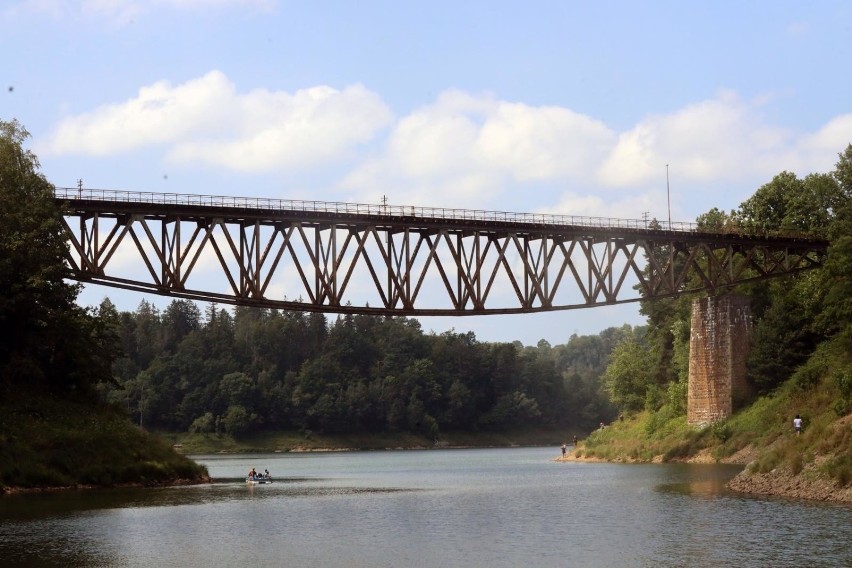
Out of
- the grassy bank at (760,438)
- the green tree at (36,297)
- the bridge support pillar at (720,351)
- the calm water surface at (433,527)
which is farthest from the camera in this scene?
the bridge support pillar at (720,351)

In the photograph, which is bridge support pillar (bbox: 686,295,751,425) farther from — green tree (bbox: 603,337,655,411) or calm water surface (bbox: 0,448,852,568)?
green tree (bbox: 603,337,655,411)

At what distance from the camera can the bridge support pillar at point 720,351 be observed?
97000 mm

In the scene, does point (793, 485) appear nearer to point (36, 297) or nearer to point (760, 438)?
point (760, 438)

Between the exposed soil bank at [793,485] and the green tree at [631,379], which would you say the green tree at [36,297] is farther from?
the green tree at [631,379]

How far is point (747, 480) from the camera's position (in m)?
65.3

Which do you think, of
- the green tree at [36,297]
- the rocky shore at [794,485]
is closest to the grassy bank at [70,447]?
the green tree at [36,297]

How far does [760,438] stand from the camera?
292 feet

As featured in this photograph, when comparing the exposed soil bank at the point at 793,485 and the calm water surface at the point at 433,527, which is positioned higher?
the exposed soil bank at the point at 793,485

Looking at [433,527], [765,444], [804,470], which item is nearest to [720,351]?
[765,444]

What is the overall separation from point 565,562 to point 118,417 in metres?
46.3

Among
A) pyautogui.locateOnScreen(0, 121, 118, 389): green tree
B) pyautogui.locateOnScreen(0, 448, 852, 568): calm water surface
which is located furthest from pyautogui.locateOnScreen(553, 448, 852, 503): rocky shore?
pyautogui.locateOnScreen(0, 121, 118, 389): green tree

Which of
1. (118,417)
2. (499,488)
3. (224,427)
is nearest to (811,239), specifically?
(499,488)

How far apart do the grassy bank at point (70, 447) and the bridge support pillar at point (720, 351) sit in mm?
44973

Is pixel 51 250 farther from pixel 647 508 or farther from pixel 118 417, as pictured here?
pixel 647 508
